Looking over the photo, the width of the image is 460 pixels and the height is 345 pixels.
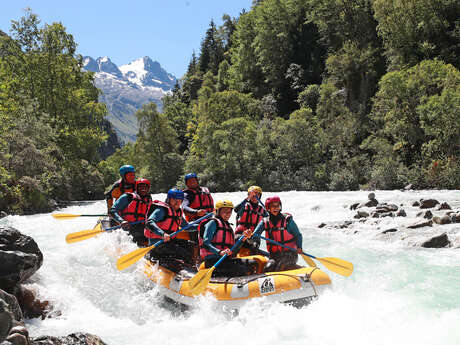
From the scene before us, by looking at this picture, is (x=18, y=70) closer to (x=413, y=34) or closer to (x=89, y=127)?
(x=89, y=127)

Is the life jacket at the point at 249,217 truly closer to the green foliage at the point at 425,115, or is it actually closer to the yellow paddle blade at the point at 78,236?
the yellow paddle blade at the point at 78,236

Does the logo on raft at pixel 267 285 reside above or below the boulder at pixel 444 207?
above

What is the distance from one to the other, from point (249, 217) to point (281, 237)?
1209 mm

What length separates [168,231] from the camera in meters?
6.59

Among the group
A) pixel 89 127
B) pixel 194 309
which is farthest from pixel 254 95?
pixel 194 309

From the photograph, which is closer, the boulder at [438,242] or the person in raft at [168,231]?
the person in raft at [168,231]

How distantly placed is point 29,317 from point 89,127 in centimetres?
2383

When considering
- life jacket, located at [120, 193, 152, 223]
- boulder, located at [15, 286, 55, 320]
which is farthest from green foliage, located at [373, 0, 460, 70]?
boulder, located at [15, 286, 55, 320]

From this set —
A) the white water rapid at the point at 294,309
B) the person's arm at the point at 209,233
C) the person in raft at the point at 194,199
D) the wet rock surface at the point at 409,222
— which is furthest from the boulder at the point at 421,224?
the person's arm at the point at 209,233

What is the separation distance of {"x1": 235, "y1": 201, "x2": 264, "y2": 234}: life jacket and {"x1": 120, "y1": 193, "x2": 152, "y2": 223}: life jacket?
2077 mm

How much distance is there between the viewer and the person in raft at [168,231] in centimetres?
634

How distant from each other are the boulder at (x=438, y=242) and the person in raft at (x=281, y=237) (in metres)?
4.29

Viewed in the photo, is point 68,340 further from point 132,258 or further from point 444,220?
point 444,220

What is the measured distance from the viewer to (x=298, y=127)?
24922 millimetres
